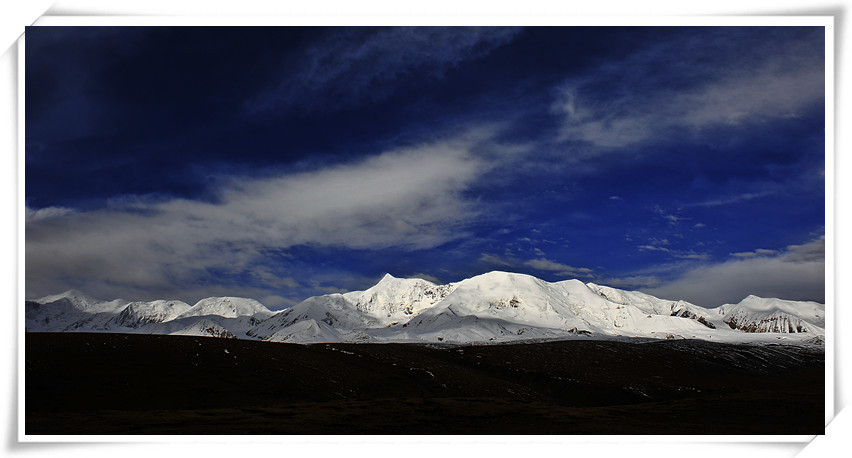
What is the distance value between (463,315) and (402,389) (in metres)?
2.02

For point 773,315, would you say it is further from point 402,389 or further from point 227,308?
point 227,308

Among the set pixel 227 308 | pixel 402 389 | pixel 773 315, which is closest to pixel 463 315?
pixel 402 389

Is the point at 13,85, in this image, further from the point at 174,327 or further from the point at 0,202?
the point at 174,327

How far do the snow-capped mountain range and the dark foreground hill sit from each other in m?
0.22

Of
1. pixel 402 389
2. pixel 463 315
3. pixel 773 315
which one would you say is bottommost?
pixel 402 389

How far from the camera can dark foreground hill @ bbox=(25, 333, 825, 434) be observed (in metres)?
4.68

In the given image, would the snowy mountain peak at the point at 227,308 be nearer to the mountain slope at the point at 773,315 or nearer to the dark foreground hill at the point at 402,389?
the dark foreground hill at the point at 402,389

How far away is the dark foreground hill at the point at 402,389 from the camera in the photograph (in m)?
4.68

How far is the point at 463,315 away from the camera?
7262mm

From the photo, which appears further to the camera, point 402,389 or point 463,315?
point 463,315

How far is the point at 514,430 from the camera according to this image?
15.5ft

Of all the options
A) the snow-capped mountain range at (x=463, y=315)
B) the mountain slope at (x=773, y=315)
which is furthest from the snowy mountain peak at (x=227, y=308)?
the mountain slope at (x=773, y=315)
